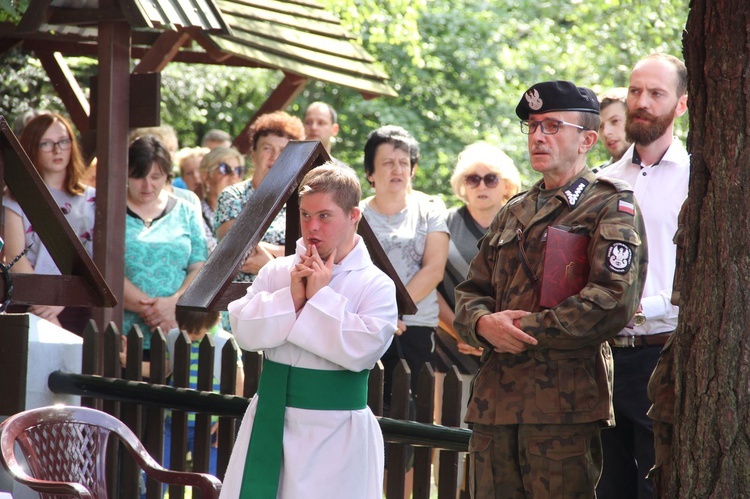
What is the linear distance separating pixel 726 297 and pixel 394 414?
1733 mm

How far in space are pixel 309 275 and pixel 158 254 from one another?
9.91ft

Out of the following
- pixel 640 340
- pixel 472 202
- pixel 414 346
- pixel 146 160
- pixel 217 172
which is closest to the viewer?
pixel 640 340

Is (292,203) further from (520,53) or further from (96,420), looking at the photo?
(520,53)

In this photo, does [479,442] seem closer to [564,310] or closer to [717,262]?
[564,310]

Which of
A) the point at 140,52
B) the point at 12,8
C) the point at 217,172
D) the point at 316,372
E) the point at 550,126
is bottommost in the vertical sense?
the point at 316,372

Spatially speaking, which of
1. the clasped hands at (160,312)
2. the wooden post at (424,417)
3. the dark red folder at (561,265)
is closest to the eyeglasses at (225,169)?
the clasped hands at (160,312)

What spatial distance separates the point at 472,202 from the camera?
20.3 feet

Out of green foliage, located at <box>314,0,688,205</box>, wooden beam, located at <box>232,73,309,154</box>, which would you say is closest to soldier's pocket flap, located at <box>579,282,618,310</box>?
wooden beam, located at <box>232,73,309,154</box>

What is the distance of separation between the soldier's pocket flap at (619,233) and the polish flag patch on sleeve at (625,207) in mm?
74

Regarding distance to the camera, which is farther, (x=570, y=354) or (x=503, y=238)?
(x=503, y=238)

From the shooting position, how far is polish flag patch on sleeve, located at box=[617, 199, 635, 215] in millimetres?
3537

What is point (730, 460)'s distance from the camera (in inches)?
111

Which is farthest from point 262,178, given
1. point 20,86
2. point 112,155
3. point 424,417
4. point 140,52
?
point 20,86

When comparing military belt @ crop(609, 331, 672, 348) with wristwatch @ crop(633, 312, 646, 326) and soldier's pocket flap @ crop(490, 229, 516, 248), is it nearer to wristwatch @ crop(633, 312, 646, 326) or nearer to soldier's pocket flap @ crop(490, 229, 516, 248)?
wristwatch @ crop(633, 312, 646, 326)
